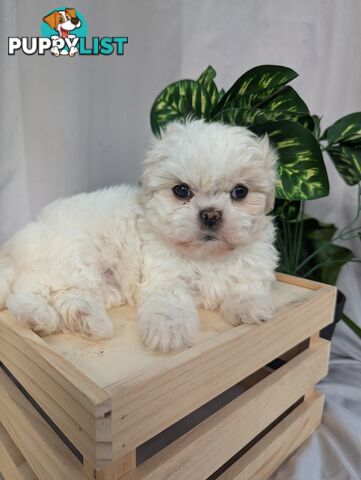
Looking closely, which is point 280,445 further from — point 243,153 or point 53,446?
point 243,153

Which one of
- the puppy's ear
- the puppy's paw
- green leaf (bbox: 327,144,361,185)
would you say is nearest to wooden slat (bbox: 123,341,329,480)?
the puppy's paw

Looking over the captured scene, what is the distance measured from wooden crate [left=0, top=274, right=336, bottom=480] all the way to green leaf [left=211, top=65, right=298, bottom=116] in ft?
2.06

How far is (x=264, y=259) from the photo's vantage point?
1.19 meters

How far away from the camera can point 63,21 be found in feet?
5.40

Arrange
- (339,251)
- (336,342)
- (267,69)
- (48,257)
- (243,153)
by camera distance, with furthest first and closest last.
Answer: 1. (336,342)
2. (339,251)
3. (267,69)
4. (48,257)
5. (243,153)

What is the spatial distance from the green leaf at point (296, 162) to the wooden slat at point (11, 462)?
1052mm

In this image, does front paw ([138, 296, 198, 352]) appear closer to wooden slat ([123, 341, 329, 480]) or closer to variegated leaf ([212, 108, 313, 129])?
wooden slat ([123, 341, 329, 480])

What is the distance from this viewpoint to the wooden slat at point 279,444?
1073mm

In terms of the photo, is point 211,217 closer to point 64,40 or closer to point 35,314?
point 35,314

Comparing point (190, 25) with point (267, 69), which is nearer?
point (267, 69)

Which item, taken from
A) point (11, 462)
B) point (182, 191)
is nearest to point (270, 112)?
point (182, 191)

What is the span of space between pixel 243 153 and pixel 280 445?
0.88 metres

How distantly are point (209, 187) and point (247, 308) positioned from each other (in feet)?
1.09

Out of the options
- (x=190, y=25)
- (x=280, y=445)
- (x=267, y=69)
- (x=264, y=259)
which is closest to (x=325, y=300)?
(x=264, y=259)
